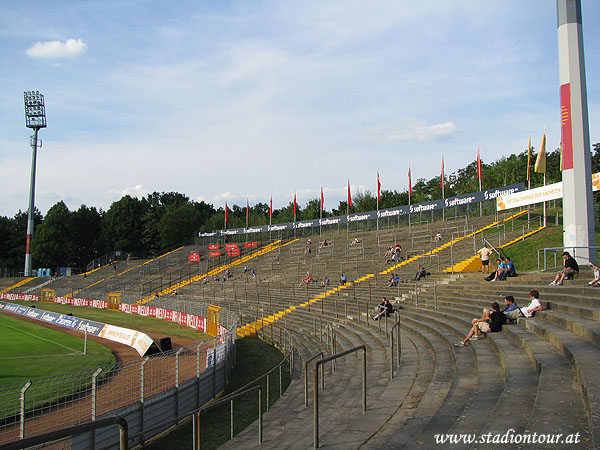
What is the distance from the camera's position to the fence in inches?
343

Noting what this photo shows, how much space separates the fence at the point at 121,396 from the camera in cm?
870

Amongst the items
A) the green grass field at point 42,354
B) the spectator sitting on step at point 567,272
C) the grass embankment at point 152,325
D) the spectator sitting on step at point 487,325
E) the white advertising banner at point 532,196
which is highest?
the white advertising banner at point 532,196

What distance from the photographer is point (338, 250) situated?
43094 millimetres

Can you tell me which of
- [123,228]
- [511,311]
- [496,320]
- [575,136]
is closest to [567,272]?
[511,311]

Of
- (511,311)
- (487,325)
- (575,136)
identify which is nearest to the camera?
(487,325)

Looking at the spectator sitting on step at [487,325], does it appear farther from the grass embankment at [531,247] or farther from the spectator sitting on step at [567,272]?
the grass embankment at [531,247]

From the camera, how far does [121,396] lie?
993 cm

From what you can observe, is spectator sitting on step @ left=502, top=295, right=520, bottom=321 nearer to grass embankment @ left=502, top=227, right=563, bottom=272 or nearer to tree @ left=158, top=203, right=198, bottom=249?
grass embankment @ left=502, top=227, right=563, bottom=272

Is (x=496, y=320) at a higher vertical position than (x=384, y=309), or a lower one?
higher

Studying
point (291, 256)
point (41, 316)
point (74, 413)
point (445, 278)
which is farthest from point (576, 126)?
point (41, 316)

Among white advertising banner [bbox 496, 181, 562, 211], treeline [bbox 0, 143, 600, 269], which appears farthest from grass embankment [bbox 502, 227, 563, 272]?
treeline [bbox 0, 143, 600, 269]

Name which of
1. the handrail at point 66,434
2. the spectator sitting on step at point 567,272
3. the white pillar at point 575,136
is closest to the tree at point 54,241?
the white pillar at point 575,136

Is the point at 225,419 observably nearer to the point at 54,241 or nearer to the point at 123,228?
the point at 54,241

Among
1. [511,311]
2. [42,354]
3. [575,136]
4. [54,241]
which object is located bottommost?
[42,354]
